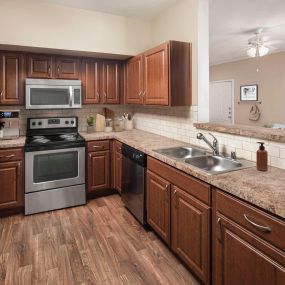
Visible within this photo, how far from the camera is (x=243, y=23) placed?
3746 mm

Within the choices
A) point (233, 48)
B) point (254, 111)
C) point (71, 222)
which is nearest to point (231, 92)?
point (254, 111)

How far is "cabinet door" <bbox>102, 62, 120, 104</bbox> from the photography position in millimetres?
3695

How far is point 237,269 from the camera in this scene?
4.54 ft

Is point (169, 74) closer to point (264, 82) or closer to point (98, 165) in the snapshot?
point (98, 165)

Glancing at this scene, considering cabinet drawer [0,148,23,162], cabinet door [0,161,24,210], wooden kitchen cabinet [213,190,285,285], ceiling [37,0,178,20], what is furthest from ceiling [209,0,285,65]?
cabinet door [0,161,24,210]

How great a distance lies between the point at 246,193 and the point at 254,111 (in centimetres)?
547

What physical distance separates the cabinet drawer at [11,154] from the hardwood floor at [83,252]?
0.70 meters

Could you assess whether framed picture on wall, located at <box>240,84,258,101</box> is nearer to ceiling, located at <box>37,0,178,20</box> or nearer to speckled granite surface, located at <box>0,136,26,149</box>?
ceiling, located at <box>37,0,178,20</box>

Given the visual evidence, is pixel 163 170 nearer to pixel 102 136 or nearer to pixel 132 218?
pixel 132 218

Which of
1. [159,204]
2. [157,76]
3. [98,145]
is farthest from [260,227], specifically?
[98,145]

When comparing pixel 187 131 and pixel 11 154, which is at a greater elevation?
pixel 187 131

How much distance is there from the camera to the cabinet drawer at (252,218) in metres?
Answer: 1.15

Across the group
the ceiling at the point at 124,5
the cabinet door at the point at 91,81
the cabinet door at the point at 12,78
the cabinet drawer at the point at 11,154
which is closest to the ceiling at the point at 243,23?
the ceiling at the point at 124,5

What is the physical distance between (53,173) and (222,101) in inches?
216
